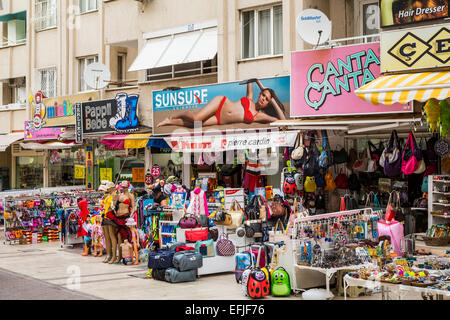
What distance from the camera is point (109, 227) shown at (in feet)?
53.0

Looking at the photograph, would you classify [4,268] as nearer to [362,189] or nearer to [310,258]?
[310,258]

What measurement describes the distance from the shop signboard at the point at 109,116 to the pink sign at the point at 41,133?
2.14 metres

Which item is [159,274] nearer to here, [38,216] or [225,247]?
[225,247]

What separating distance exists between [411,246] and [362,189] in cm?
424

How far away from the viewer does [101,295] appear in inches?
478

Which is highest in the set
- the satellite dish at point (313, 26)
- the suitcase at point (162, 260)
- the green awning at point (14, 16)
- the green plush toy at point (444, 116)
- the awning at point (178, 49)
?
the green awning at point (14, 16)

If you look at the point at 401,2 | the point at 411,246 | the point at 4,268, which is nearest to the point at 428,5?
the point at 401,2

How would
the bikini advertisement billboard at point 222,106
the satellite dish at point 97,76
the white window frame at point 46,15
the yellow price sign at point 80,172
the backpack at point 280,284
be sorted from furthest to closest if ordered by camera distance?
the white window frame at point 46,15 → the yellow price sign at point 80,172 → the satellite dish at point 97,76 → the bikini advertisement billboard at point 222,106 → the backpack at point 280,284

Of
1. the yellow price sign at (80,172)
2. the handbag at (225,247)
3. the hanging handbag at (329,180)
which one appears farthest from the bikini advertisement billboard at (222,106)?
the yellow price sign at (80,172)

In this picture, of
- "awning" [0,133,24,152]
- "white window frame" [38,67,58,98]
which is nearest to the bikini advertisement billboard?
"white window frame" [38,67,58,98]

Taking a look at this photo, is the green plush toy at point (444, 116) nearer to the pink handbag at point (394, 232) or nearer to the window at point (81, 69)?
the pink handbag at point (394, 232)

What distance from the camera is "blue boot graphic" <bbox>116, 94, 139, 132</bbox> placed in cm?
2269

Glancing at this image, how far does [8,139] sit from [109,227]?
48.5 ft

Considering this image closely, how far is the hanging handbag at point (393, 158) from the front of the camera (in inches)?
587
